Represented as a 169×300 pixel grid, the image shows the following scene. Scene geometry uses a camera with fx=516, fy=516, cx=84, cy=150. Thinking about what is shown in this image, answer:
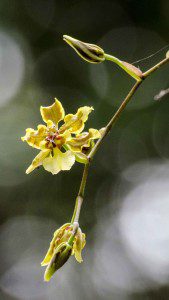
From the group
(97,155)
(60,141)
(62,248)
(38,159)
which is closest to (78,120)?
(60,141)

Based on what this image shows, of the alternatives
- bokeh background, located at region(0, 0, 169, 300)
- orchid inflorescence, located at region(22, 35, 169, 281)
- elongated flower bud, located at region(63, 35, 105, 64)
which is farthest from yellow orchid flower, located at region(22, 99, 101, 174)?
bokeh background, located at region(0, 0, 169, 300)

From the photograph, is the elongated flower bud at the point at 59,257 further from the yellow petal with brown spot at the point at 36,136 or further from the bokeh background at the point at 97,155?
the bokeh background at the point at 97,155

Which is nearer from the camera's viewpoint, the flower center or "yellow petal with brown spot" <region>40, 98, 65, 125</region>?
the flower center

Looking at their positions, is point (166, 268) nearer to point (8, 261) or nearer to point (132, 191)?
point (132, 191)

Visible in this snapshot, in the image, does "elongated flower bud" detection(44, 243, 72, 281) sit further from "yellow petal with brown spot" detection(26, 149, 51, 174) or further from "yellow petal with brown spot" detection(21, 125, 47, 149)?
"yellow petal with brown spot" detection(21, 125, 47, 149)

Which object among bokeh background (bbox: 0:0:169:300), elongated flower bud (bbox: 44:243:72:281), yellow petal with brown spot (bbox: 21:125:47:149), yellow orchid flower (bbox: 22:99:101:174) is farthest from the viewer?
bokeh background (bbox: 0:0:169:300)

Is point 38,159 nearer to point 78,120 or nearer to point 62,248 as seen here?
point 78,120
